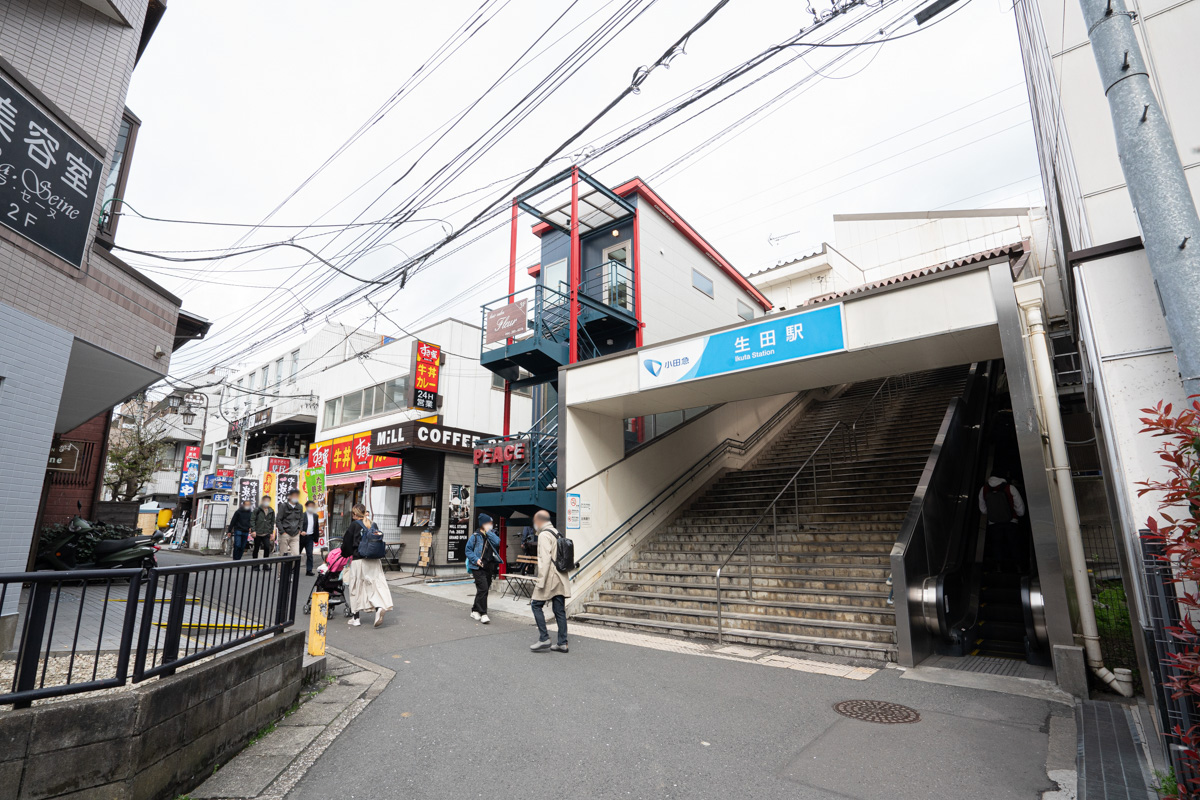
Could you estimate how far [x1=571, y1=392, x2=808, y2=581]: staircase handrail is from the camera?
38.0 ft

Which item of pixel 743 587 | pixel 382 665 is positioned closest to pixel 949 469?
pixel 743 587

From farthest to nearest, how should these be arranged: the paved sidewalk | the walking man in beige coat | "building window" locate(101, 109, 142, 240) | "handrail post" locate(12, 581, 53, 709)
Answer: "building window" locate(101, 109, 142, 240), the walking man in beige coat, the paved sidewalk, "handrail post" locate(12, 581, 53, 709)

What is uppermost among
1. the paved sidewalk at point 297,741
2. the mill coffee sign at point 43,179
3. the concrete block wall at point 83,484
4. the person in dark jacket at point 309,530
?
the mill coffee sign at point 43,179

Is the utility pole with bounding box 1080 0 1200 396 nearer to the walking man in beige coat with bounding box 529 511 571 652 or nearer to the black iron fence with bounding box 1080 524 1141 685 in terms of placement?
the black iron fence with bounding box 1080 524 1141 685

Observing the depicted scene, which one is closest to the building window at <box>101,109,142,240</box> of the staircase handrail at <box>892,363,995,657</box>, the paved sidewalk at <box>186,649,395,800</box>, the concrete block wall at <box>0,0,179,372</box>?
the concrete block wall at <box>0,0,179,372</box>

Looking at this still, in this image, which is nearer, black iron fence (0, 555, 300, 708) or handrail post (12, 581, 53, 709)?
handrail post (12, 581, 53, 709)

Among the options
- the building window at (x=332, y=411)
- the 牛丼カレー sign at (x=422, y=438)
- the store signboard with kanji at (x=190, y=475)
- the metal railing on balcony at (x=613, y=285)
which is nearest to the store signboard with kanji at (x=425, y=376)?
the 牛丼カレー sign at (x=422, y=438)

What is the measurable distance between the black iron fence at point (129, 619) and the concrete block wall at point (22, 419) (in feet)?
3.98

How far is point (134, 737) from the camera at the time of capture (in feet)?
11.1

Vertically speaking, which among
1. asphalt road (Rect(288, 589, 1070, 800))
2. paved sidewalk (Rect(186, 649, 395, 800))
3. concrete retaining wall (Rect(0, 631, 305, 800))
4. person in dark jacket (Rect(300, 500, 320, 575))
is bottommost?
asphalt road (Rect(288, 589, 1070, 800))

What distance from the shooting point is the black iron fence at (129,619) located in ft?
10.7

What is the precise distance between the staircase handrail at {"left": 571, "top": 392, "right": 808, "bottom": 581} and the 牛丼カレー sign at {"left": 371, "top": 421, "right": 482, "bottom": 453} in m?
8.07

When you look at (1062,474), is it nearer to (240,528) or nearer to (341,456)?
(240,528)

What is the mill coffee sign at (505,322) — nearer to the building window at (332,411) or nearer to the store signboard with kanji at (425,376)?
the store signboard with kanji at (425,376)
